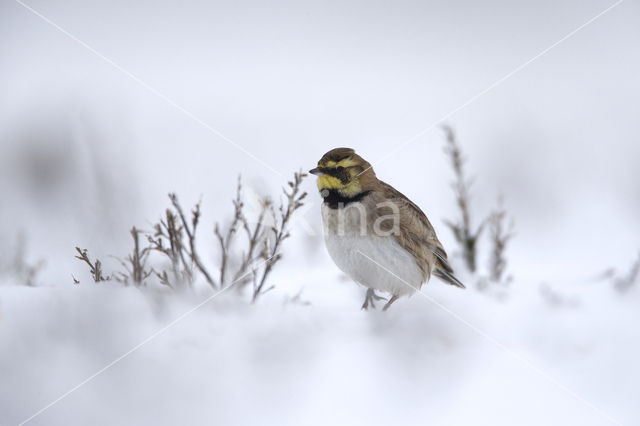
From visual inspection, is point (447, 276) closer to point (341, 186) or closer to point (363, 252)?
point (363, 252)

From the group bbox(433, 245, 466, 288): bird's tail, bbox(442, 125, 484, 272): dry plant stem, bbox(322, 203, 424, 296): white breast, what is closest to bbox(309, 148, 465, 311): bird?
bbox(322, 203, 424, 296): white breast

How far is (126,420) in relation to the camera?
1791mm

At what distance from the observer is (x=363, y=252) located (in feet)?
8.97

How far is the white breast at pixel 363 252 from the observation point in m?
2.74

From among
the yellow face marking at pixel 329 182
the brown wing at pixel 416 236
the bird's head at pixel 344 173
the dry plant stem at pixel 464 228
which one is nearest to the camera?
the bird's head at pixel 344 173

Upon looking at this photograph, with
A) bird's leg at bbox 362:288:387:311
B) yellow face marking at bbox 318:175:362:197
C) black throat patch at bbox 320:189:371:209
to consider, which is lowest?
bird's leg at bbox 362:288:387:311

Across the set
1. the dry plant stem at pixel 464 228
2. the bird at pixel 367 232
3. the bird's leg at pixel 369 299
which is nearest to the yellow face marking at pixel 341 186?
the bird at pixel 367 232

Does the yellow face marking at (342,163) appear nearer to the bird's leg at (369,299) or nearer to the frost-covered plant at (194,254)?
the frost-covered plant at (194,254)

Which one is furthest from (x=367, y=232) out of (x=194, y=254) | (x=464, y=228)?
(x=464, y=228)

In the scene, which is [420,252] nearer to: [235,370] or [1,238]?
[235,370]

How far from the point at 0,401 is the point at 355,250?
1.63 meters

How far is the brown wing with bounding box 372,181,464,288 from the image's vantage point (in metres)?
2.82

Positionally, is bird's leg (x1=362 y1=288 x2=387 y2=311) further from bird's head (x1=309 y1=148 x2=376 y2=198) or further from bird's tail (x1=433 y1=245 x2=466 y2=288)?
bird's head (x1=309 y1=148 x2=376 y2=198)

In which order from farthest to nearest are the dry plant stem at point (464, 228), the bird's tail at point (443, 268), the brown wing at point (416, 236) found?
the dry plant stem at point (464, 228) < the bird's tail at point (443, 268) < the brown wing at point (416, 236)
